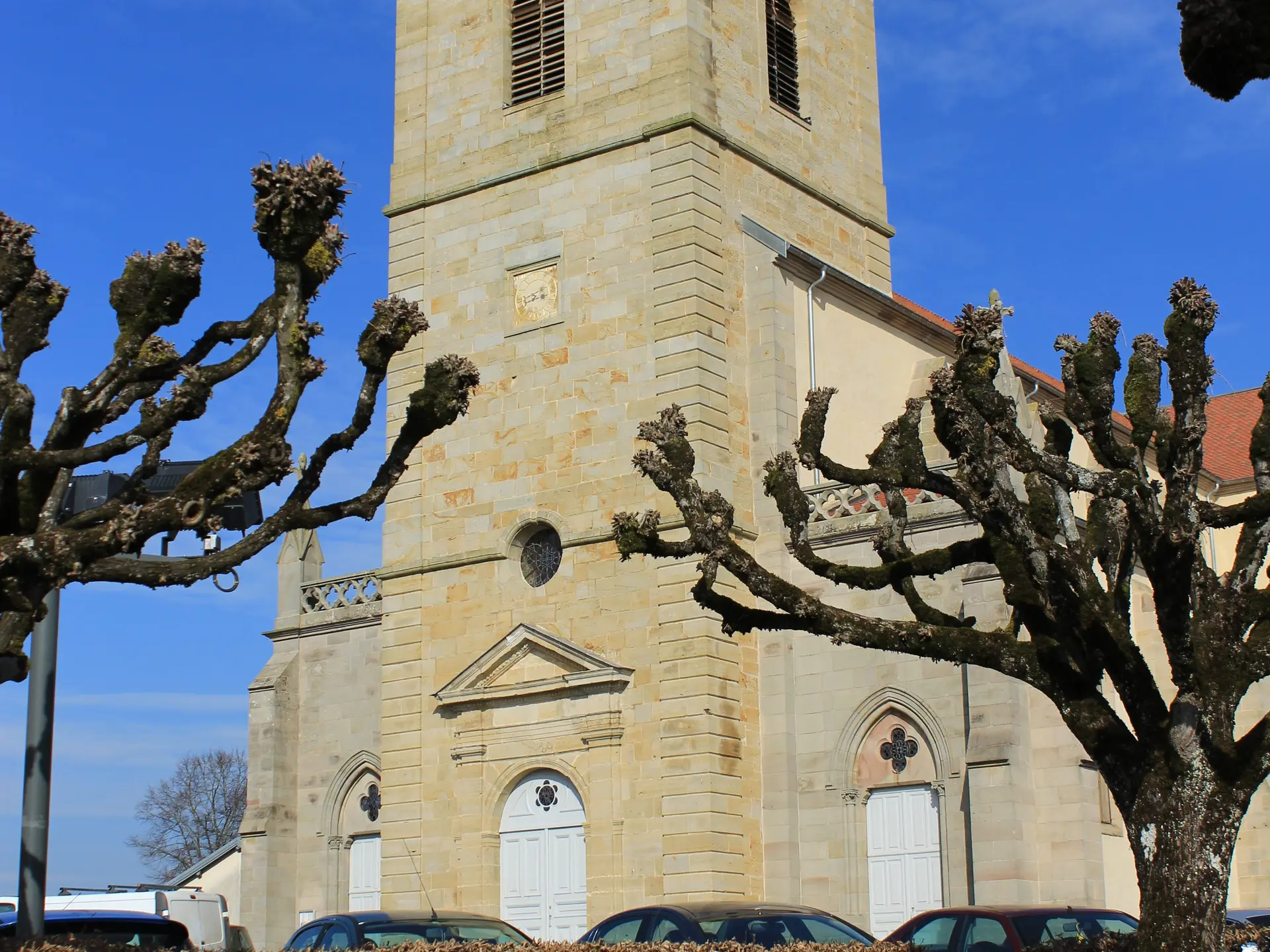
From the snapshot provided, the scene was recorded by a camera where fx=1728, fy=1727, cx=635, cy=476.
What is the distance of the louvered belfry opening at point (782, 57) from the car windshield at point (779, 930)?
15526mm

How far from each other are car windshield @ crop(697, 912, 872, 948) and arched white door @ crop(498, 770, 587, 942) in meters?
8.27

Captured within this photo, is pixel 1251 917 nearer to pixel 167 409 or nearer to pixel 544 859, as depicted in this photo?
pixel 544 859

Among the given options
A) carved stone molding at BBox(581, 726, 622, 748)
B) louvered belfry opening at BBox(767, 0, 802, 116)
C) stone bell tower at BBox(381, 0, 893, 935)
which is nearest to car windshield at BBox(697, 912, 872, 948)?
stone bell tower at BBox(381, 0, 893, 935)

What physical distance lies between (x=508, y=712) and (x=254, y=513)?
1242cm

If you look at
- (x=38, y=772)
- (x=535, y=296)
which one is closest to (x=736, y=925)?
(x=38, y=772)

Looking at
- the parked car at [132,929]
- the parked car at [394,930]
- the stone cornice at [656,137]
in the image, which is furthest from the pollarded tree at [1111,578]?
the stone cornice at [656,137]

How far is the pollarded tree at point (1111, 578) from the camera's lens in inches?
468

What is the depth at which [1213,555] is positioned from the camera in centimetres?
3441

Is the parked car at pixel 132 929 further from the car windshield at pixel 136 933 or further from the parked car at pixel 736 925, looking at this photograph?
the parked car at pixel 736 925

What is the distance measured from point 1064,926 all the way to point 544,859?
1082 centimetres

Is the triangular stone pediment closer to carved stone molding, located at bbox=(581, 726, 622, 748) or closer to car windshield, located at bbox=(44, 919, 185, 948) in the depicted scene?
carved stone molding, located at bbox=(581, 726, 622, 748)

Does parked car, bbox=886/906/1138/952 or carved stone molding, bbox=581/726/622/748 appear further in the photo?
carved stone molding, bbox=581/726/622/748

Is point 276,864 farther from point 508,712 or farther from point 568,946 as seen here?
point 568,946

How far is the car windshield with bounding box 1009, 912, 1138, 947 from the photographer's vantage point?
48.7 ft
